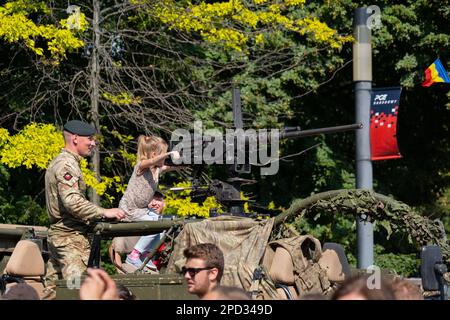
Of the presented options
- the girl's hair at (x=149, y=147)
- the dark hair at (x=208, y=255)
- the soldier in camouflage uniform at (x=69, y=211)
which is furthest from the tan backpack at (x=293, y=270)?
the girl's hair at (x=149, y=147)

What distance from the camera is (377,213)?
28.8 ft

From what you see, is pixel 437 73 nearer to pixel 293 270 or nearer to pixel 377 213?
pixel 377 213

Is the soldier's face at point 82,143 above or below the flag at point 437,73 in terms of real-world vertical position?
below

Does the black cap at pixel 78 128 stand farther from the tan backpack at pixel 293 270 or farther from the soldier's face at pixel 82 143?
the tan backpack at pixel 293 270

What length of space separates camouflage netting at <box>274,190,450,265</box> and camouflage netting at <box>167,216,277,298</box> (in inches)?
11.4

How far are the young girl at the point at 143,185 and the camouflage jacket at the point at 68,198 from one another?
2.96ft

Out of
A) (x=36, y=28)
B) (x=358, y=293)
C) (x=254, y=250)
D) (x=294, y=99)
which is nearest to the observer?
(x=358, y=293)

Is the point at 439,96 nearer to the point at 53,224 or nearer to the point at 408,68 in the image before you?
the point at 408,68

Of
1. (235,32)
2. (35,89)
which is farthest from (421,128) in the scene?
(35,89)

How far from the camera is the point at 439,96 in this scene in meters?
21.6

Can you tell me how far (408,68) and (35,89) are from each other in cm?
737

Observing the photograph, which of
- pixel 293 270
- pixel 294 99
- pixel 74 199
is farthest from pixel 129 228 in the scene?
pixel 294 99

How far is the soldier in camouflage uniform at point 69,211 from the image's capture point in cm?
852

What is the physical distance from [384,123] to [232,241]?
Result: 32.5ft
